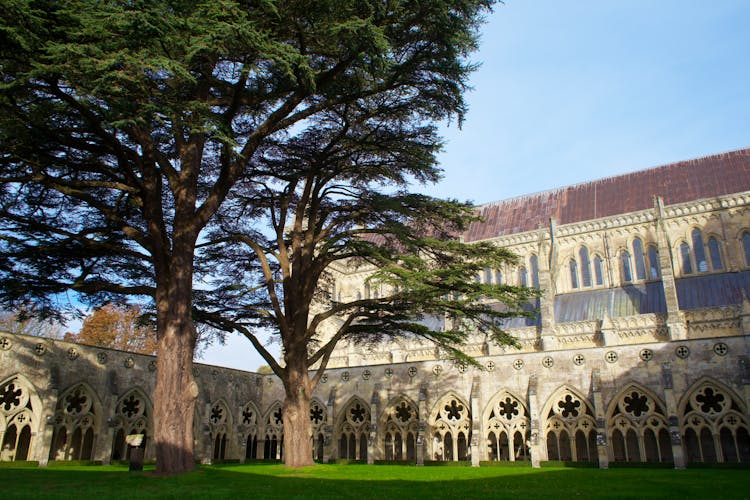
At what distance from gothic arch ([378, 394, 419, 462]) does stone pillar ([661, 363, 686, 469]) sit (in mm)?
8758

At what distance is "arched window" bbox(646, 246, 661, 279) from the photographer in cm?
2741

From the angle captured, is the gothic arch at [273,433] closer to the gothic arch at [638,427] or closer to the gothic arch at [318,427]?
the gothic arch at [318,427]

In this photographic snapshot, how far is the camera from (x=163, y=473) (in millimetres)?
9633

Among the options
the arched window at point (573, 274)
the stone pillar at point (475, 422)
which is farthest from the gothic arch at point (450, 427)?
the arched window at point (573, 274)

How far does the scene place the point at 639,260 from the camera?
28.0 metres

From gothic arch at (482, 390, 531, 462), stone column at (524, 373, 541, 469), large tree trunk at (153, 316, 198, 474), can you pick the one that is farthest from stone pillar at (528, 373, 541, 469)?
large tree trunk at (153, 316, 198, 474)

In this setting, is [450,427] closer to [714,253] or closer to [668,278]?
[668,278]

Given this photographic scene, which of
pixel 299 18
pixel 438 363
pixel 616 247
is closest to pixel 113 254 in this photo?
pixel 299 18

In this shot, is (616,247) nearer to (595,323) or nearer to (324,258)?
(595,323)

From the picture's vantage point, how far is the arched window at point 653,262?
27406 mm

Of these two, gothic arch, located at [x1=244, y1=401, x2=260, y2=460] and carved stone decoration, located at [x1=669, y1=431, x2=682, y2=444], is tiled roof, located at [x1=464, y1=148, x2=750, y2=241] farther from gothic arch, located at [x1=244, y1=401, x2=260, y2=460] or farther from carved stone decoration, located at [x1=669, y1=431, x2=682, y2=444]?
carved stone decoration, located at [x1=669, y1=431, x2=682, y2=444]

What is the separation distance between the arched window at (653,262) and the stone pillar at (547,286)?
4.30 metres

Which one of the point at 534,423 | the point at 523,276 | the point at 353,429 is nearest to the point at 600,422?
the point at 534,423

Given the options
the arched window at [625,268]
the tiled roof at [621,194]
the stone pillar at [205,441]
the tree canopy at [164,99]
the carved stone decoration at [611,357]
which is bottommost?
the stone pillar at [205,441]
